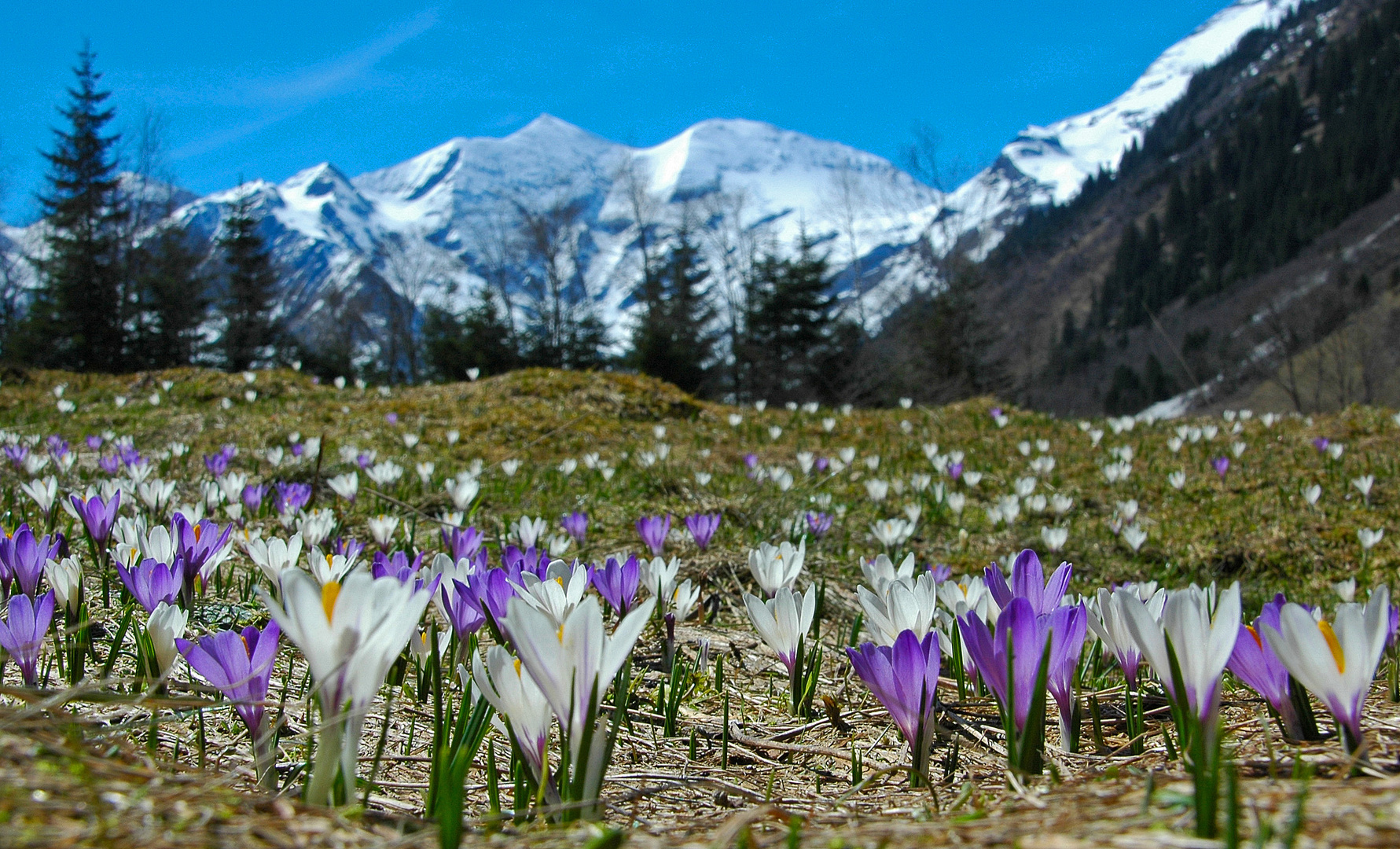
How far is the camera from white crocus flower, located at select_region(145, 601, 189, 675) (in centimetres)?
122

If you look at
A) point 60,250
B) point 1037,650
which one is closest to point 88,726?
point 1037,650

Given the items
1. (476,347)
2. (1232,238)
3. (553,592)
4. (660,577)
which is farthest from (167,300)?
(1232,238)

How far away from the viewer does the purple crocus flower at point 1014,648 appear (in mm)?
1089

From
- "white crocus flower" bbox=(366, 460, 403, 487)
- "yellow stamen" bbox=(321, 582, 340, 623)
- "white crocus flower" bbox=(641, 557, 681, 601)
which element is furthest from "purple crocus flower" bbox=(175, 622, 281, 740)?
"white crocus flower" bbox=(366, 460, 403, 487)

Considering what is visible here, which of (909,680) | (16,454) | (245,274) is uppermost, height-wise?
(245,274)

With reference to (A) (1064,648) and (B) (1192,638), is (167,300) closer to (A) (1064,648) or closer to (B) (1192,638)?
(A) (1064,648)

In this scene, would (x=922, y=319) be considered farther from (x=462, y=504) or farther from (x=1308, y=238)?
(x=1308, y=238)

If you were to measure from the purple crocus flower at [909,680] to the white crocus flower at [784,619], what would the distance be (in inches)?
10.4

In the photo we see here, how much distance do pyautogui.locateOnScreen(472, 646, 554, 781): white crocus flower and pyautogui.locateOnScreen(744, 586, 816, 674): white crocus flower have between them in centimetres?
48

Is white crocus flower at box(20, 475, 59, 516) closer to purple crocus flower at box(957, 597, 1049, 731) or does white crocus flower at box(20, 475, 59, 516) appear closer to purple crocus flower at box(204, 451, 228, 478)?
purple crocus flower at box(204, 451, 228, 478)

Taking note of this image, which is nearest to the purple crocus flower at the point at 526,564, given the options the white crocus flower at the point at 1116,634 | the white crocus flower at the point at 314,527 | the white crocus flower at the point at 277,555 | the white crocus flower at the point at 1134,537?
the white crocus flower at the point at 277,555

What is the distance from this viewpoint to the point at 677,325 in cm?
2636

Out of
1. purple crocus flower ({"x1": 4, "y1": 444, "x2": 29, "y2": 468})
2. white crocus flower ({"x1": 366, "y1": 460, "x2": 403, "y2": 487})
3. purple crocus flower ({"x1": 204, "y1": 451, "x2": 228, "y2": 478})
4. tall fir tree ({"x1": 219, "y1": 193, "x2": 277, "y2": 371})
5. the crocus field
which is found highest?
tall fir tree ({"x1": 219, "y1": 193, "x2": 277, "y2": 371})

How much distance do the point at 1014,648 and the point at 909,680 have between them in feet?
0.50
